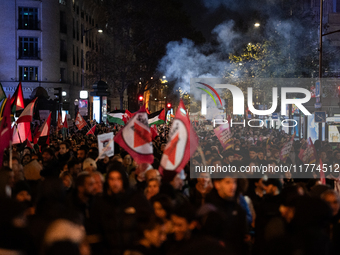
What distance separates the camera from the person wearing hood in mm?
4031

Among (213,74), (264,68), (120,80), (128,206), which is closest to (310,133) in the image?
(264,68)

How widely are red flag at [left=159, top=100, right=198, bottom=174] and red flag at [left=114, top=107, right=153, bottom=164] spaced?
0.94 m

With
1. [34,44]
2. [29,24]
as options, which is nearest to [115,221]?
[34,44]

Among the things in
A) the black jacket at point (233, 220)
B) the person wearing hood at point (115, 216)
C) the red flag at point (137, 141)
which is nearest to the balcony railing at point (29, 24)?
the red flag at point (137, 141)

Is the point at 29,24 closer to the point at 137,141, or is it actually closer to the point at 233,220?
the point at 137,141

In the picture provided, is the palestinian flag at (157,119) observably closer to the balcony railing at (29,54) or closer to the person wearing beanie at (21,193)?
the person wearing beanie at (21,193)

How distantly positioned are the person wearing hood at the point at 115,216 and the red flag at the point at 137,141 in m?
3.00

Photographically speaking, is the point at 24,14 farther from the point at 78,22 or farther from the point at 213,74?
the point at 213,74

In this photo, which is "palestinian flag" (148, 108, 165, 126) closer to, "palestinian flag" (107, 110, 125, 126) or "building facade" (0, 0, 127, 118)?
"palestinian flag" (107, 110, 125, 126)

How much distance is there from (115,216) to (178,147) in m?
2.75

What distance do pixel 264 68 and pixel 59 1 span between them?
22.7 metres

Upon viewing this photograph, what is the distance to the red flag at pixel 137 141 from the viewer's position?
798cm

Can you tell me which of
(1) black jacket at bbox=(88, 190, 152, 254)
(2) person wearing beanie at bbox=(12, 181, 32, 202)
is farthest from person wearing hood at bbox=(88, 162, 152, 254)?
(2) person wearing beanie at bbox=(12, 181, 32, 202)

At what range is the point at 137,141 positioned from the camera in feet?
26.5
